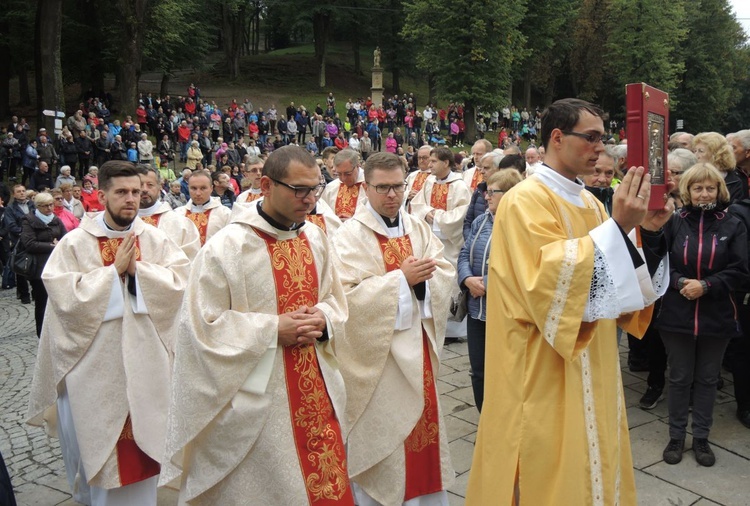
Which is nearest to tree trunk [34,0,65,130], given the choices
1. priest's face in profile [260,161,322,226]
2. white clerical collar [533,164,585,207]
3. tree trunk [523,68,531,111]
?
priest's face in profile [260,161,322,226]

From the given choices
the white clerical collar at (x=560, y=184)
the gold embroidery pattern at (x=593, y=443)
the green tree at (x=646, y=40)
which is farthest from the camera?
the green tree at (x=646, y=40)

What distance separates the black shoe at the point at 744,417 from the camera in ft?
18.2

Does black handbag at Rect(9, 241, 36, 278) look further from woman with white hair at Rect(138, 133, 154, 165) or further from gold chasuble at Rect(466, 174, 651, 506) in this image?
woman with white hair at Rect(138, 133, 154, 165)

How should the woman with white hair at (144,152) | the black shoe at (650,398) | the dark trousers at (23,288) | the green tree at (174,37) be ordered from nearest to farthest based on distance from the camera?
the black shoe at (650,398), the dark trousers at (23,288), the woman with white hair at (144,152), the green tree at (174,37)

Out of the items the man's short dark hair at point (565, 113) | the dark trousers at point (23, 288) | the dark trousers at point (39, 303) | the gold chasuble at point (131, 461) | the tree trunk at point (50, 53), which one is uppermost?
the tree trunk at point (50, 53)

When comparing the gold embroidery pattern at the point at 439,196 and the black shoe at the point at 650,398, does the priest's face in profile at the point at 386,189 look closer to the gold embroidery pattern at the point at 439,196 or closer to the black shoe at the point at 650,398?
the black shoe at the point at 650,398

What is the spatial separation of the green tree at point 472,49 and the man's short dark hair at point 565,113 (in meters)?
35.7

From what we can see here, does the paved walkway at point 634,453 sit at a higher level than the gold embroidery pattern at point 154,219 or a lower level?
lower

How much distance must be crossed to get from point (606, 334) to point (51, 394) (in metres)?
3.56

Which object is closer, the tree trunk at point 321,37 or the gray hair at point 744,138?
the gray hair at point 744,138

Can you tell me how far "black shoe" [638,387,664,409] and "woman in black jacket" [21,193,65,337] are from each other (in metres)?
6.93

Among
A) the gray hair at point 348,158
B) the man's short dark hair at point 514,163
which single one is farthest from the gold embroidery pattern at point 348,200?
the man's short dark hair at point 514,163

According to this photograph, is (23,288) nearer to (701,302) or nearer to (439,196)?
(439,196)

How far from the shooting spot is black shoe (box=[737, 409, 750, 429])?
5540 millimetres
